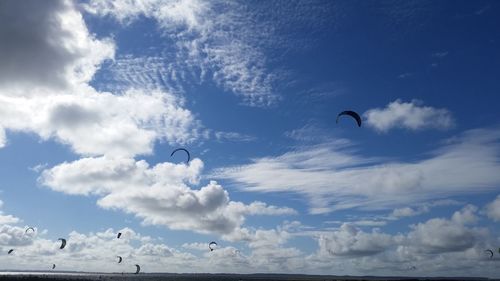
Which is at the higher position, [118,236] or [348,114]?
[348,114]

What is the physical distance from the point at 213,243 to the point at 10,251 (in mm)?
46571

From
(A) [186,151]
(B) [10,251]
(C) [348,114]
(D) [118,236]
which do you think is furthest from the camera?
(B) [10,251]

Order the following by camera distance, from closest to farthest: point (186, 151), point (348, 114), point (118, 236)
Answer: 1. point (348, 114)
2. point (186, 151)
3. point (118, 236)

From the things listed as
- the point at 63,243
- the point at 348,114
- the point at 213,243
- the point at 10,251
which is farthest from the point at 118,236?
the point at 348,114

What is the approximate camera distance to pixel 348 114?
38938 millimetres

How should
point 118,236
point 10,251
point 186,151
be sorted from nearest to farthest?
point 186,151, point 118,236, point 10,251

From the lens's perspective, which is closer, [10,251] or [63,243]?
[63,243]

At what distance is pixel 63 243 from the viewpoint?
69.2 meters

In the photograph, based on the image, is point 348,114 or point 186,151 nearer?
point 348,114

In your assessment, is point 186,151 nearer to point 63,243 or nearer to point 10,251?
point 63,243

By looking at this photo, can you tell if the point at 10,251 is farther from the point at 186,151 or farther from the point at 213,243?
the point at 186,151

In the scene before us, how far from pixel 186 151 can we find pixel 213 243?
80.7 feet

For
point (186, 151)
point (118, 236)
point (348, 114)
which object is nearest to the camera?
point (348, 114)

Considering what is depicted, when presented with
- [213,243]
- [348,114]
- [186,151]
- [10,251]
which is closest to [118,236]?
[213,243]
